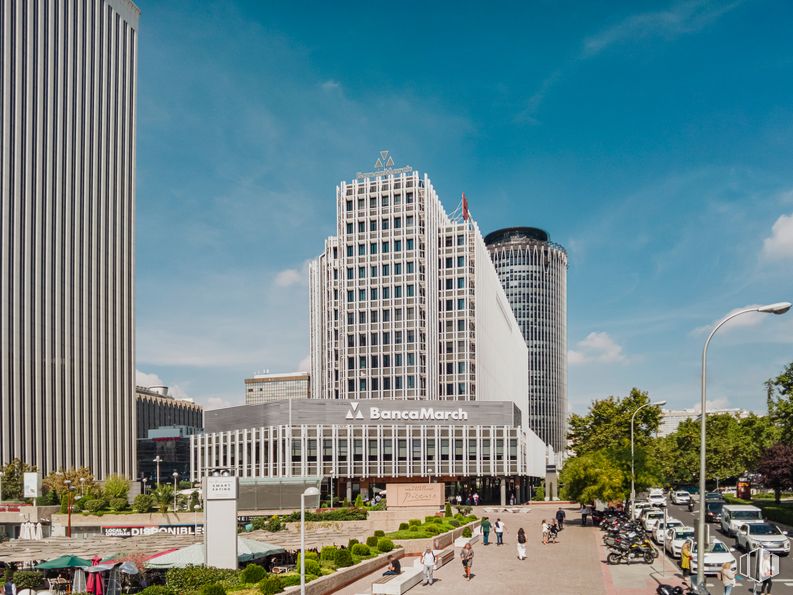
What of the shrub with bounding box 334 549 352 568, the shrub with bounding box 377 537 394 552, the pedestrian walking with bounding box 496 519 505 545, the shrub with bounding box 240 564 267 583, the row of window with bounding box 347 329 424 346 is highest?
the row of window with bounding box 347 329 424 346

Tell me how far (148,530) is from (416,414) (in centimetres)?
3443

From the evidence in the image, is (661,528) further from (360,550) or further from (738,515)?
(360,550)

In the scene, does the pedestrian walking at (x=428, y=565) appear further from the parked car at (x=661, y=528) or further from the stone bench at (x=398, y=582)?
the parked car at (x=661, y=528)

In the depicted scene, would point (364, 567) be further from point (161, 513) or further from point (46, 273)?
point (46, 273)

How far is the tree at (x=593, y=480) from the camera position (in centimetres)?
5597

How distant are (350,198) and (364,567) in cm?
6947

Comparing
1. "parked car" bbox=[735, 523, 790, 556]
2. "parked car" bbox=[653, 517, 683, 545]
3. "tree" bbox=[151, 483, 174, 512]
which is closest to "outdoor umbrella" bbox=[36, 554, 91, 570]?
"tree" bbox=[151, 483, 174, 512]

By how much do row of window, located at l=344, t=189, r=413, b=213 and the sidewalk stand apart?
5577 cm

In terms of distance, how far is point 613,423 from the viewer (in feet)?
269

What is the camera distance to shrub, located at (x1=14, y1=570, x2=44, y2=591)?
34.7 metres

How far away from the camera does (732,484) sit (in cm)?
13088

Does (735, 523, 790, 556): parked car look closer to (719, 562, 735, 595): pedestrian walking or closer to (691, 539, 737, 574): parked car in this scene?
(691, 539, 737, 574): parked car

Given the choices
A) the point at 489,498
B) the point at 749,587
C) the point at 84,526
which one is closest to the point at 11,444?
the point at 84,526

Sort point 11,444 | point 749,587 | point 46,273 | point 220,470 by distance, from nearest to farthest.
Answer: point 749,587 < point 220,470 < point 11,444 < point 46,273
